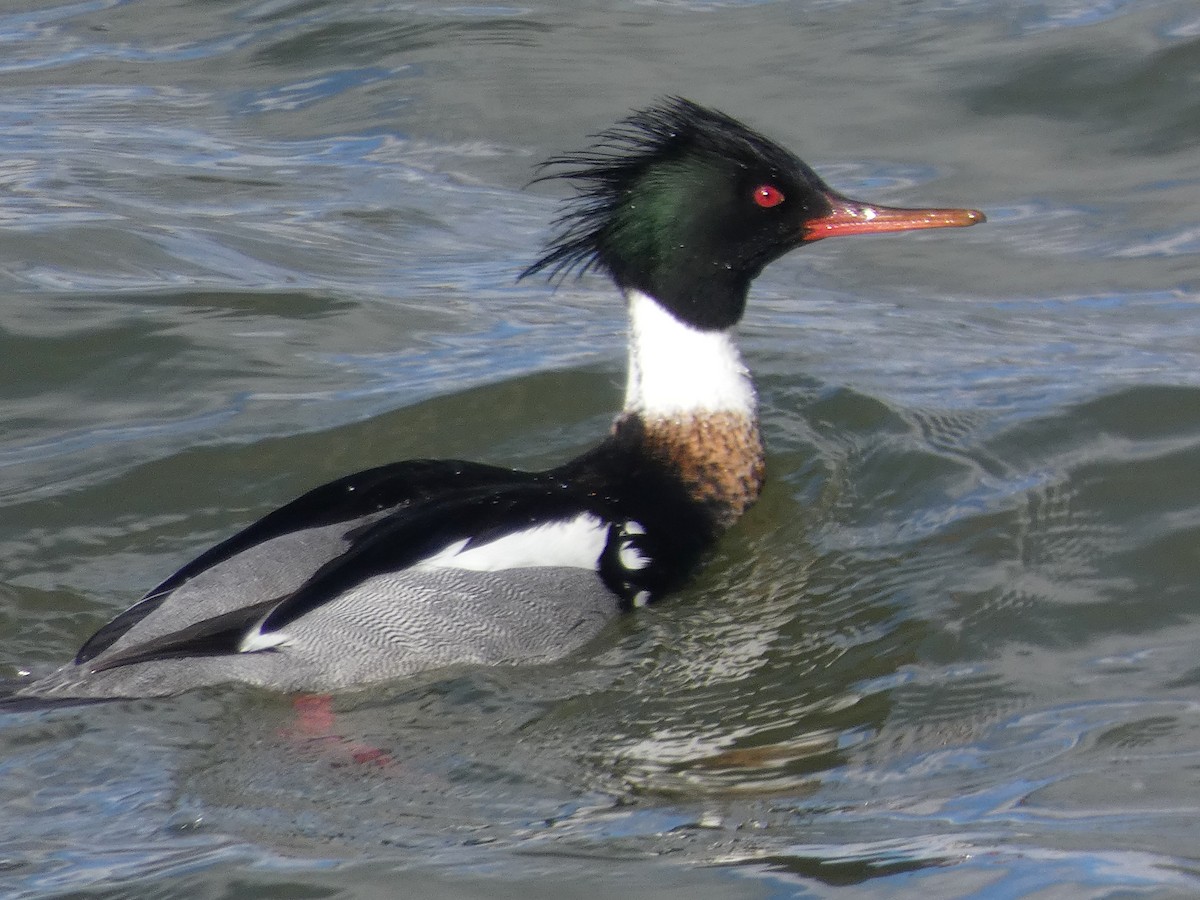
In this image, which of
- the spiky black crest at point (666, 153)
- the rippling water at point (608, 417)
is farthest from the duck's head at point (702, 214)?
the rippling water at point (608, 417)

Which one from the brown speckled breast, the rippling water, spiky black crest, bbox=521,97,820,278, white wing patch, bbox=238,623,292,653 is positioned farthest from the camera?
the brown speckled breast

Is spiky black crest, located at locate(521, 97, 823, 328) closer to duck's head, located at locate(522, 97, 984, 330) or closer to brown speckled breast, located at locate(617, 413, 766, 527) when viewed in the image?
duck's head, located at locate(522, 97, 984, 330)

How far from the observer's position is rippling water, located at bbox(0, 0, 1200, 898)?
177 inches

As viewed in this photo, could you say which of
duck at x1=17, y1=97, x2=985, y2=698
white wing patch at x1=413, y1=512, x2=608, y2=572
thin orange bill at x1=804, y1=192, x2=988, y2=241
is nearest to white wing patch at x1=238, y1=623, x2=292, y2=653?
duck at x1=17, y1=97, x2=985, y2=698

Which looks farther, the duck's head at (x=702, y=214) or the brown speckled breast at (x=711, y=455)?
the brown speckled breast at (x=711, y=455)

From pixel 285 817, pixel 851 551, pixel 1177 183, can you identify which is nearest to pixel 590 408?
pixel 851 551

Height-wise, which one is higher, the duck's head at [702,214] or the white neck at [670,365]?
the duck's head at [702,214]

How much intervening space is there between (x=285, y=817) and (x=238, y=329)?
3.98 meters

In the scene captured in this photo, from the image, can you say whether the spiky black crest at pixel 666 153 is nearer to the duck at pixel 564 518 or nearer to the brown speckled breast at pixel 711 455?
the duck at pixel 564 518

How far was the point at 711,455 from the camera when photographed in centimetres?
647

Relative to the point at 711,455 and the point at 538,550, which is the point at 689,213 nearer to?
the point at 711,455

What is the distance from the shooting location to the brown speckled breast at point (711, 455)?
21.1ft

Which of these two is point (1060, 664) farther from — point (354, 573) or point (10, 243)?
point (10, 243)

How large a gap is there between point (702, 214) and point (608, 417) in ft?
4.77
